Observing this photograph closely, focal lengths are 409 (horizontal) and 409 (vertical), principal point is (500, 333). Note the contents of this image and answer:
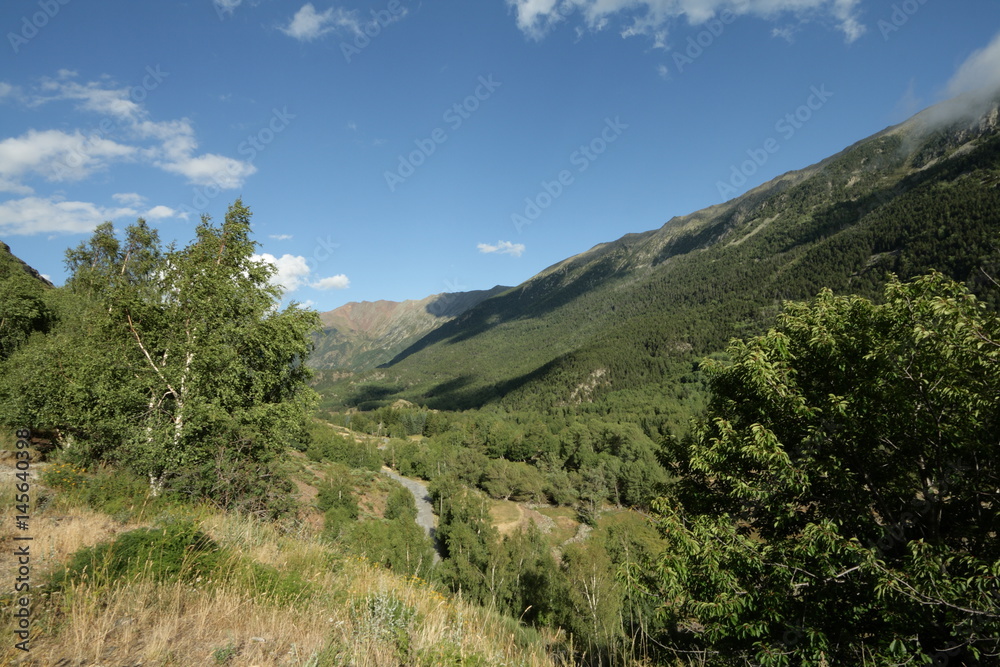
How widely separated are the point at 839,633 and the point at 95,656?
10008mm

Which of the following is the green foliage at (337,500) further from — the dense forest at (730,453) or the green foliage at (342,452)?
the green foliage at (342,452)

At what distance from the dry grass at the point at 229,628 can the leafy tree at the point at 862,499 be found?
444 centimetres

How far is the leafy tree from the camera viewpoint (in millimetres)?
5965

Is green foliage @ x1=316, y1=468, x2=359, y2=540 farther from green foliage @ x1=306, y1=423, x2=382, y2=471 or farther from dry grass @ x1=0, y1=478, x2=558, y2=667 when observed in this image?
dry grass @ x1=0, y1=478, x2=558, y2=667

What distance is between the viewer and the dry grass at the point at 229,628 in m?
3.48

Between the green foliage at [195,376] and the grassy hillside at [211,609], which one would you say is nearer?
the grassy hillside at [211,609]

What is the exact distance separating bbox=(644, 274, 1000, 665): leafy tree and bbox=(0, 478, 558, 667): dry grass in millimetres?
4439

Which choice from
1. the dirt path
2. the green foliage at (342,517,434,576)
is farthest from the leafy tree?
the dirt path

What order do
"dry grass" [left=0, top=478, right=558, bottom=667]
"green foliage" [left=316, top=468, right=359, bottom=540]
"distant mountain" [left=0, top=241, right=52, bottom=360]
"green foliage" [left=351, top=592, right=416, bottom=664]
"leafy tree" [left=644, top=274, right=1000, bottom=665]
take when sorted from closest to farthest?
1. "dry grass" [left=0, top=478, right=558, bottom=667]
2. "green foliage" [left=351, top=592, right=416, bottom=664]
3. "leafy tree" [left=644, top=274, right=1000, bottom=665]
4. "distant mountain" [left=0, top=241, right=52, bottom=360]
5. "green foliage" [left=316, top=468, right=359, bottom=540]

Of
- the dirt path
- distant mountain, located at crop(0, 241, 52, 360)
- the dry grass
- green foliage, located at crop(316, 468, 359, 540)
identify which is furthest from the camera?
the dirt path

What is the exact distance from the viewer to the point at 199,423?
35.1ft

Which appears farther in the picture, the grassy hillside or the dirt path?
the dirt path

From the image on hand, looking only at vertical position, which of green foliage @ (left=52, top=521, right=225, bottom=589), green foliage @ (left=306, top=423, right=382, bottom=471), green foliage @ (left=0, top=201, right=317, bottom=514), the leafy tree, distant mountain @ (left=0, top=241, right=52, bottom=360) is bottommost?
green foliage @ (left=306, top=423, right=382, bottom=471)

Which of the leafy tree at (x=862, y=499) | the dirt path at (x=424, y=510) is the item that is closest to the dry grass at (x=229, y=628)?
the leafy tree at (x=862, y=499)
